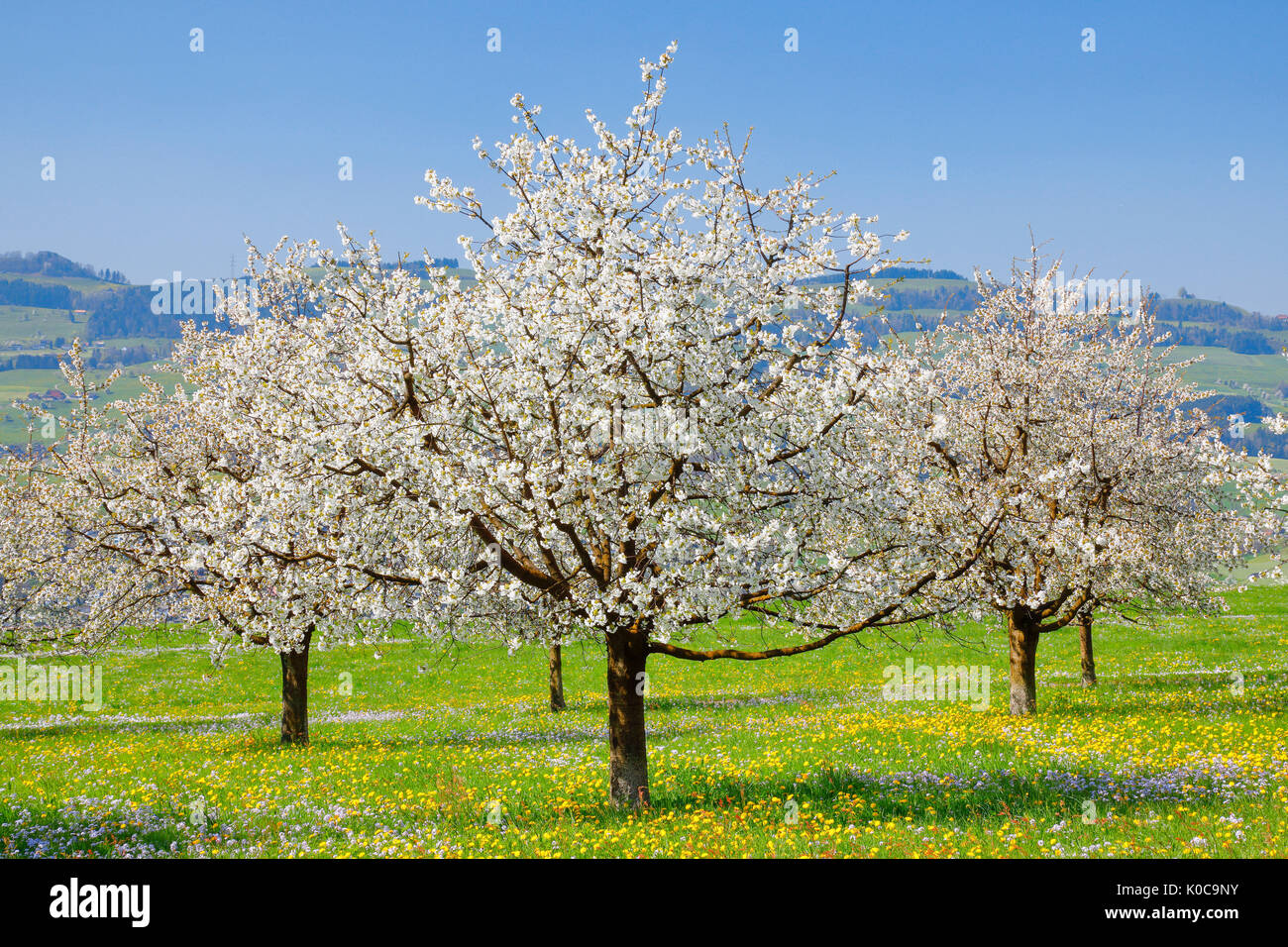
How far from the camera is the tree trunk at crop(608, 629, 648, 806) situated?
12000 millimetres

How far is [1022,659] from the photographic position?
21188mm

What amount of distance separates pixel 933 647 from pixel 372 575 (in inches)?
1670

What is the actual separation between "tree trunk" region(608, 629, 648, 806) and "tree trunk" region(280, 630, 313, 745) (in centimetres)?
1255

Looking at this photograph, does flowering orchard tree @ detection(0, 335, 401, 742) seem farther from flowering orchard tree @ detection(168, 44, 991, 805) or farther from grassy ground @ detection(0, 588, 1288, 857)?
grassy ground @ detection(0, 588, 1288, 857)

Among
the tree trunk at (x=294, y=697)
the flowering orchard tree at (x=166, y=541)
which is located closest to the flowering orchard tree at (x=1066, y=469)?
the flowering orchard tree at (x=166, y=541)

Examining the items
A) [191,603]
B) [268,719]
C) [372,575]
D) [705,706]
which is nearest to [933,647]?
[705,706]

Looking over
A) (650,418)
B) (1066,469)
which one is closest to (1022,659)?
(1066,469)

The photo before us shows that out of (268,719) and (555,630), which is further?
(268,719)

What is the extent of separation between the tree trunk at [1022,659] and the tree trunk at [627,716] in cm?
1230

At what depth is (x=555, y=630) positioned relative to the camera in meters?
11.9
